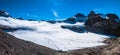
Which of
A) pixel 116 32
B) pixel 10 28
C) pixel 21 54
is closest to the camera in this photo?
pixel 21 54

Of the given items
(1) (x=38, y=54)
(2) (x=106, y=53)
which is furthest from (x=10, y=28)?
(2) (x=106, y=53)

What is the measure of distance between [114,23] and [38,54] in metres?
170

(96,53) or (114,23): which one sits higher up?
(114,23)

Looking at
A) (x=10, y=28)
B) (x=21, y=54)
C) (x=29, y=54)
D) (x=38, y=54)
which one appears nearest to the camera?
(x=21, y=54)

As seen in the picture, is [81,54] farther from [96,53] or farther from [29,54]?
[29,54]

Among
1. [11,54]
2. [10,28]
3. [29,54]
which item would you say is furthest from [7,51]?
[10,28]

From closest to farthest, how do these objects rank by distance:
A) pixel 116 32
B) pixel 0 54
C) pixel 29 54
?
pixel 0 54, pixel 29 54, pixel 116 32

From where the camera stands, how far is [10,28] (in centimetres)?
16012

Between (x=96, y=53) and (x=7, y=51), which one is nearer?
(x=7, y=51)

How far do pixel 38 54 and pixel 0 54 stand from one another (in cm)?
1185

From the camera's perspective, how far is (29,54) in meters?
34.3

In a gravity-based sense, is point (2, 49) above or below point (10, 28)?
below

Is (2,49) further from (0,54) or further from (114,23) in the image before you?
(114,23)

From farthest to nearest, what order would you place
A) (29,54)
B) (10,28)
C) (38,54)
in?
1. (10,28)
2. (38,54)
3. (29,54)
